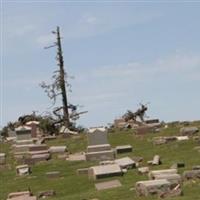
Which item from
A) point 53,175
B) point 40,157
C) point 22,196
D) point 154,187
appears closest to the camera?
point 154,187

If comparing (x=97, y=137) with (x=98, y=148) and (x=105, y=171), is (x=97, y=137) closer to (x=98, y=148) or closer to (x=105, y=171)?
(x=98, y=148)

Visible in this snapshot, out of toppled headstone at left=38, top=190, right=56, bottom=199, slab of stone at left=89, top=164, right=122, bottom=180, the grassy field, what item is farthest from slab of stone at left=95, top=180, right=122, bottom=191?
toppled headstone at left=38, top=190, right=56, bottom=199

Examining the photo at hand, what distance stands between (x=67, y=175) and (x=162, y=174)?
5567 millimetres

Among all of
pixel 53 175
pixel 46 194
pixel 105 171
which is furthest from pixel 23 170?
pixel 46 194

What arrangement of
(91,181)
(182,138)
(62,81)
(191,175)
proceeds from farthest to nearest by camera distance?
(62,81) → (182,138) → (91,181) → (191,175)

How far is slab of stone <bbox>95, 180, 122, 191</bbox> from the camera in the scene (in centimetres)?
1557

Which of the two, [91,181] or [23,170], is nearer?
[91,181]

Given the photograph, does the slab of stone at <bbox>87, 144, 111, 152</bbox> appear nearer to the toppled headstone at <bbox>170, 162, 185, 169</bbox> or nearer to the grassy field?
the grassy field

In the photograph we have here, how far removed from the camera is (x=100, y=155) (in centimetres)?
2289

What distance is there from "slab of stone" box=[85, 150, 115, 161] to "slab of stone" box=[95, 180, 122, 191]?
6.08 metres

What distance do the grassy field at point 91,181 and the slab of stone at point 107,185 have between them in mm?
153

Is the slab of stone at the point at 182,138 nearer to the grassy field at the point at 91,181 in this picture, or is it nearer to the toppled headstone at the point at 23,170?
the grassy field at the point at 91,181

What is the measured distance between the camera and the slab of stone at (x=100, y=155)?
22.5 meters

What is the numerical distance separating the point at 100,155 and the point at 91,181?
5480mm
